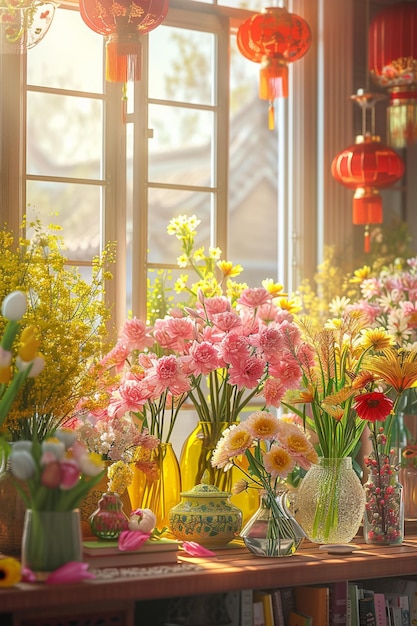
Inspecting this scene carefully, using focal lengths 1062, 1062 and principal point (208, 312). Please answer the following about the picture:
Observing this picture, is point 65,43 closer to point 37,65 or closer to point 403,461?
point 37,65

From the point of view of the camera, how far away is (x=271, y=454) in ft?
8.69

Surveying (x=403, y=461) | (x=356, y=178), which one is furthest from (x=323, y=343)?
(x=356, y=178)

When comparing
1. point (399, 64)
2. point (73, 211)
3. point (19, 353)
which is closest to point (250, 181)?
point (399, 64)

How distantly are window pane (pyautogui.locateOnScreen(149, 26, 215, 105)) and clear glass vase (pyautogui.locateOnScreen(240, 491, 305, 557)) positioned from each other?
5.33 ft

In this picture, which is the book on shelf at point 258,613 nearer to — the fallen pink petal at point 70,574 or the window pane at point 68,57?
the fallen pink petal at point 70,574

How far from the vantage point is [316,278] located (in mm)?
4016

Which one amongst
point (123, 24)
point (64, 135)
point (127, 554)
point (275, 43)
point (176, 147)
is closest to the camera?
point (127, 554)

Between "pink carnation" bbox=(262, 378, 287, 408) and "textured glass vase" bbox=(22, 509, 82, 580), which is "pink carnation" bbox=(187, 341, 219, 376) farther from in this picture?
"textured glass vase" bbox=(22, 509, 82, 580)

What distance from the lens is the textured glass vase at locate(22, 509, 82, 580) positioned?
2242 mm

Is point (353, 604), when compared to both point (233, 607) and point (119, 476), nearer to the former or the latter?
point (233, 607)

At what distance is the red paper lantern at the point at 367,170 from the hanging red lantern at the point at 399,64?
0.09 m

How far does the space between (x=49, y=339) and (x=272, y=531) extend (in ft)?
2.44

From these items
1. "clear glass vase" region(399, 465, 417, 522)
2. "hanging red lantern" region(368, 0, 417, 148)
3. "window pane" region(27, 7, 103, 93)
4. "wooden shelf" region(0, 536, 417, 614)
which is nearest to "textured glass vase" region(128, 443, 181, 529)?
"wooden shelf" region(0, 536, 417, 614)

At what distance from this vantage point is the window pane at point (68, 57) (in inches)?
137
